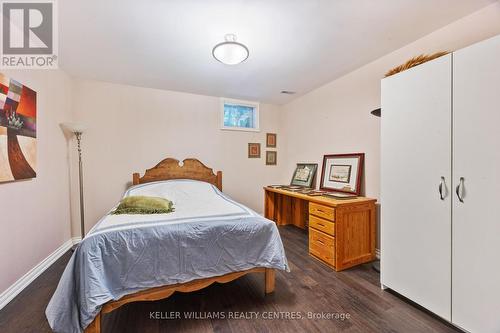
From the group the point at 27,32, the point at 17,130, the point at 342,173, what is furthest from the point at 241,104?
the point at 17,130

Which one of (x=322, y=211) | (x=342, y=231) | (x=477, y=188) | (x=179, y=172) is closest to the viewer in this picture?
(x=477, y=188)

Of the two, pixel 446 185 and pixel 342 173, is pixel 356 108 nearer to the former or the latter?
pixel 342 173

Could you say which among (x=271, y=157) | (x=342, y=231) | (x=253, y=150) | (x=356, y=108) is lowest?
(x=342, y=231)

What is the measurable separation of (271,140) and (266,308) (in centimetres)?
309

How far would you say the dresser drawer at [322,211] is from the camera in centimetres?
224

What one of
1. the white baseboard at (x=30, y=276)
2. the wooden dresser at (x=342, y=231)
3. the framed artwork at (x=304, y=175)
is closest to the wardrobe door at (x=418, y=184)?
the wooden dresser at (x=342, y=231)

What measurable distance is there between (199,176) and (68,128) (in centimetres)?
183

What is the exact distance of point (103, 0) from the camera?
154 cm

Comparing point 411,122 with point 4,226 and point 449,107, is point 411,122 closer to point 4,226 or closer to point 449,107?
point 449,107

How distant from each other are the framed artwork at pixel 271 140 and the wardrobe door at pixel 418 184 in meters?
2.48

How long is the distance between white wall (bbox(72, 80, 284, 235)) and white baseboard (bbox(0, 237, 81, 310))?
443 mm

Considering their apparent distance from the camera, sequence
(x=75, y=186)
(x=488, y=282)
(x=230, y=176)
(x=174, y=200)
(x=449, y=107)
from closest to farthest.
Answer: (x=488, y=282) → (x=449, y=107) → (x=174, y=200) → (x=75, y=186) → (x=230, y=176)

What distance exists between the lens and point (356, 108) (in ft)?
8.99

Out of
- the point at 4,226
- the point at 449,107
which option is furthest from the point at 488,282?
the point at 4,226
